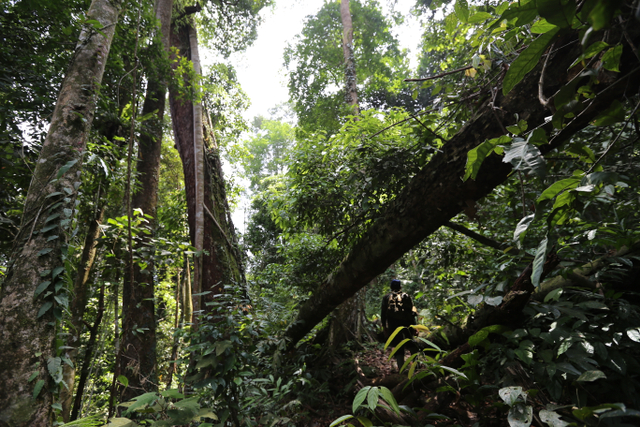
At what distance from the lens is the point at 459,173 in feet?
6.15

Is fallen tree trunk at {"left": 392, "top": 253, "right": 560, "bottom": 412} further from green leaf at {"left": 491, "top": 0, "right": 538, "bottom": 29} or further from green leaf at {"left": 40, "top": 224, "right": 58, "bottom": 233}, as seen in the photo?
green leaf at {"left": 40, "top": 224, "right": 58, "bottom": 233}

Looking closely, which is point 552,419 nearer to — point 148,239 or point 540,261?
point 540,261

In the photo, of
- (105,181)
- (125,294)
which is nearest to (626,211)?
(105,181)

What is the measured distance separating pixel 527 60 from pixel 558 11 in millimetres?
142

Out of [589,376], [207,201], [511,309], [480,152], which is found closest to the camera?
[480,152]

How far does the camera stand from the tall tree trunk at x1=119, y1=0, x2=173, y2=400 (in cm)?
379

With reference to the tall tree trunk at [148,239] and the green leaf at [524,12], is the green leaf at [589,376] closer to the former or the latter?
the green leaf at [524,12]

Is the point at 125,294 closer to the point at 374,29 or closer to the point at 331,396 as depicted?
the point at 331,396

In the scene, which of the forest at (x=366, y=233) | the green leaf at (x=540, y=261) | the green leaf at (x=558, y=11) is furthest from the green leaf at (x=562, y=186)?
the green leaf at (x=558, y=11)

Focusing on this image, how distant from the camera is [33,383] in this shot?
164 centimetres

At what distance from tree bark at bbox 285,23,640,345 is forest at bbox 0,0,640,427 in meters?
0.01

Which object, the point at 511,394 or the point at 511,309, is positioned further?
the point at 511,309

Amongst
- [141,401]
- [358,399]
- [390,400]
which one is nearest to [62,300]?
[141,401]

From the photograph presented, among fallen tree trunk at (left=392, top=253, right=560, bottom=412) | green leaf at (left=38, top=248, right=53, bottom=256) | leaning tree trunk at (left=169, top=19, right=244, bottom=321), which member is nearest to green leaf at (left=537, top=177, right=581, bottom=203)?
fallen tree trunk at (left=392, top=253, right=560, bottom=412)
